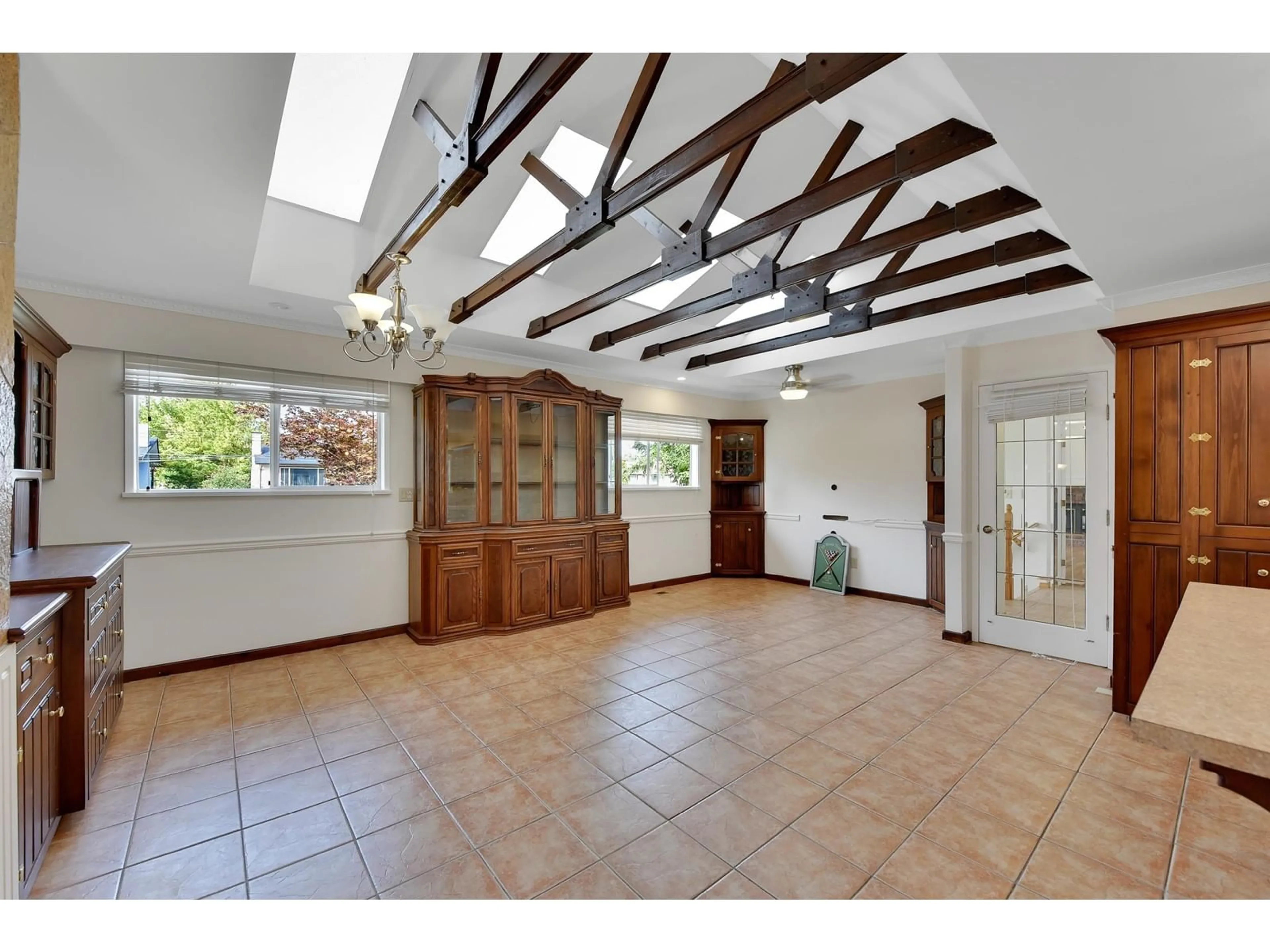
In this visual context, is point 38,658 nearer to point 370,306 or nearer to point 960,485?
point 370,306

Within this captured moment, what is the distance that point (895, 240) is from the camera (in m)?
2.67

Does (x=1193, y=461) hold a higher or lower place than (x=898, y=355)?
lower

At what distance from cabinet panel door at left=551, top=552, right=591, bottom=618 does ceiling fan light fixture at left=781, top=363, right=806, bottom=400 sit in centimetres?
269

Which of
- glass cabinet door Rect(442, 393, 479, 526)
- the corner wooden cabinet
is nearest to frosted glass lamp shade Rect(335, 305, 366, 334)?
glass cabinet door Rect(442, 393, 479, 526)

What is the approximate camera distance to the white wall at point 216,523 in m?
3.30

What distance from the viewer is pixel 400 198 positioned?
3.21 m

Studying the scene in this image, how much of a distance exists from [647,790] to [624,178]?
3599mm

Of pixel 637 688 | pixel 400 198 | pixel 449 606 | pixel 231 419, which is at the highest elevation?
pixel 400 198

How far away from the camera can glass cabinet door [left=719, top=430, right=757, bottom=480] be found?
7047 millimetres

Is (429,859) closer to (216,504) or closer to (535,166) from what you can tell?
(216,504)

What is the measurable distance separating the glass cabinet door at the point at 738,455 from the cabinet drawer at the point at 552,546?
A: 8.90 ft

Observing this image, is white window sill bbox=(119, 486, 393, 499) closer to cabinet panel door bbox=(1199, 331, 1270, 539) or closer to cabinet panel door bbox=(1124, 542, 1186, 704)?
cabinet panel door bbox=(1124, 542, 1186, 704)
